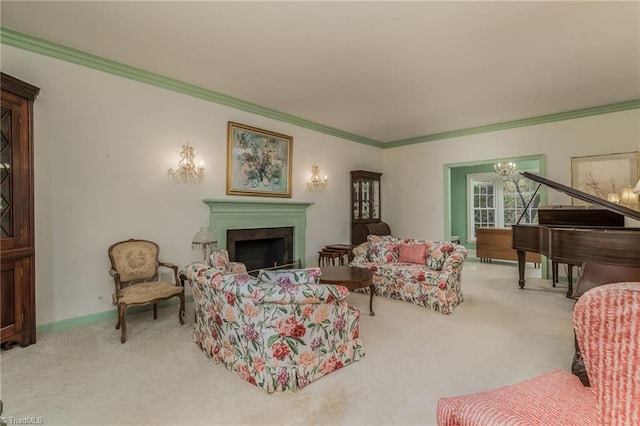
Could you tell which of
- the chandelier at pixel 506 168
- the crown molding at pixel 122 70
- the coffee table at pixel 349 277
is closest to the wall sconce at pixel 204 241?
the coffee table at pixel 349 277

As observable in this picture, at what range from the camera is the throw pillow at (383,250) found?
15.7 feet

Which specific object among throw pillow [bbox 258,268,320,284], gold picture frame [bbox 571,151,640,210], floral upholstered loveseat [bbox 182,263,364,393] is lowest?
floral upholstered loveseat [bbox 182,263,364,393]

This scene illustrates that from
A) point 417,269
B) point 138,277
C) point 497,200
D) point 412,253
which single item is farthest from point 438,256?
point 497,200

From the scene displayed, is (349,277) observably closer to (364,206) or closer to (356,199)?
(356,199)

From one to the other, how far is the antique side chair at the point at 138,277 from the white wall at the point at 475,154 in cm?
524

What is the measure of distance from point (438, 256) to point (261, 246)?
2.84 meters

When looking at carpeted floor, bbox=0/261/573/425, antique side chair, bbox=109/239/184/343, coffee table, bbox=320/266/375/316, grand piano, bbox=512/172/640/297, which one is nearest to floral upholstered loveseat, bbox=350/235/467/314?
carpeted floor, bbox=0/261/573/425

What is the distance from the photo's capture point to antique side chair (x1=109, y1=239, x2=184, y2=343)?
119 inches

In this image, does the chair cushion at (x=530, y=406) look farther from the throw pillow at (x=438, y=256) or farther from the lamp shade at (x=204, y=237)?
the lamp shade at (x=204, y=237)

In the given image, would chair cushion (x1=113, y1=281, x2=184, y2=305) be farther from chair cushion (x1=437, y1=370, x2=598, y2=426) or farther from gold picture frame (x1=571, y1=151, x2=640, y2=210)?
gold picture frame (x1=571, y1=151, x2=640, y2=210)

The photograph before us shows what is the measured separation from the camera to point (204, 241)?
4031mm

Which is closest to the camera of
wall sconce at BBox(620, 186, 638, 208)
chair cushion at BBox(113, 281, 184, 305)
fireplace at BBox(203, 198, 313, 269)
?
chair cushion at BBox(113, 281, 184, 305)

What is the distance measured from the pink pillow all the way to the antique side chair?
3.10m

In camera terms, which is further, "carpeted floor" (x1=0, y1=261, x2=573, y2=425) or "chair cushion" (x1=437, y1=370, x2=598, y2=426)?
"carpeted floor" (x1=0, y1=261, x2=573, y2=425)
